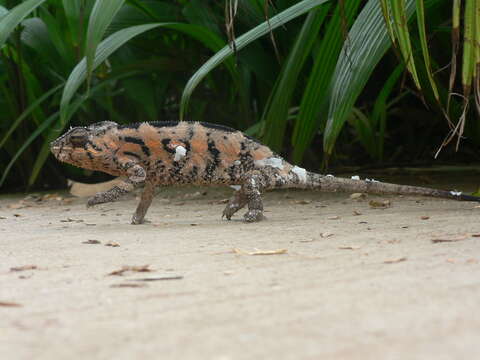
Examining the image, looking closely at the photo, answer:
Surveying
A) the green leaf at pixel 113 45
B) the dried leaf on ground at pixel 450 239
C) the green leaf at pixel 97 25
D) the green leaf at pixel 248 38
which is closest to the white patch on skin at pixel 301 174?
the green leaf at pixel 248 38

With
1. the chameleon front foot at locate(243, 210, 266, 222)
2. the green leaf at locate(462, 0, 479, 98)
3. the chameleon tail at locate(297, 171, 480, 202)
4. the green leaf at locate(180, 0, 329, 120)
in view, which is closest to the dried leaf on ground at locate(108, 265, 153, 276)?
the green leaf at locate(462, 0, 479, 98)

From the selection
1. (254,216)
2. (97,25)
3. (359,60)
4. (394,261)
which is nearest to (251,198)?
(254,216)

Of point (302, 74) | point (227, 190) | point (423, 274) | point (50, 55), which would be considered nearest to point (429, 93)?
point (302, 74)

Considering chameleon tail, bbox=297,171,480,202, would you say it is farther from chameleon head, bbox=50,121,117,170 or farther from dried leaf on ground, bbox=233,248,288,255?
dried leaf on ground, bbox=233,248,288,255

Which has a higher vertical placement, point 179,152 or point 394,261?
point 179,152

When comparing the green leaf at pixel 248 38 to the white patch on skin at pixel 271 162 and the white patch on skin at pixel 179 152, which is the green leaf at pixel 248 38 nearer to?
the white patch on skin at pixel 179 152

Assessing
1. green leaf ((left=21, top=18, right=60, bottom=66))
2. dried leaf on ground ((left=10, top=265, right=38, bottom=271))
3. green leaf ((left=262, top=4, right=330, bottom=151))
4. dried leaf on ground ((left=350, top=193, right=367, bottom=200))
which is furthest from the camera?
green leaf ((left=21, top=18, right=60, bottom=66))

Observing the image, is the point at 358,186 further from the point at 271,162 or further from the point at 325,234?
the point at 325,234
